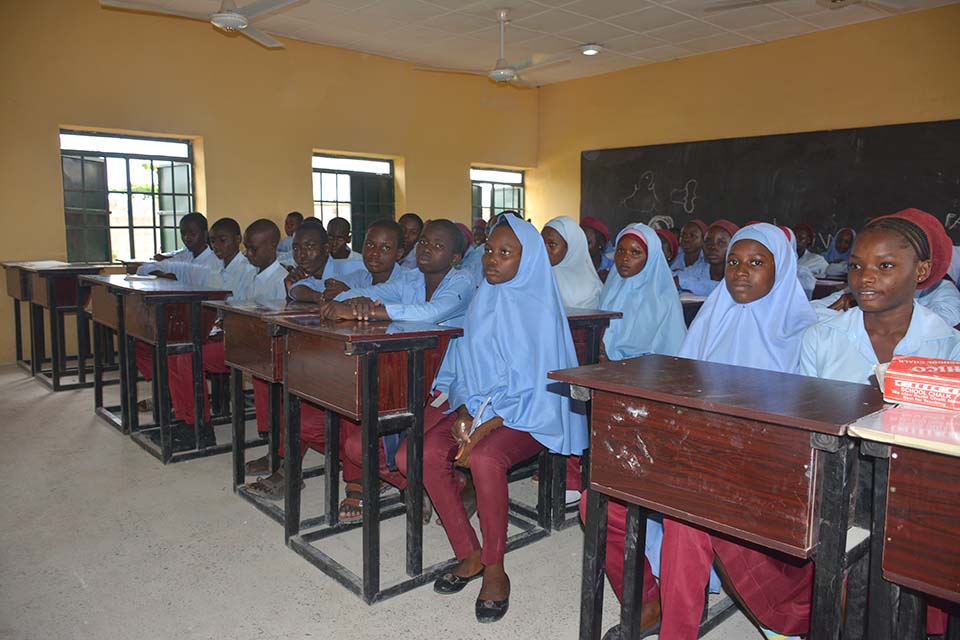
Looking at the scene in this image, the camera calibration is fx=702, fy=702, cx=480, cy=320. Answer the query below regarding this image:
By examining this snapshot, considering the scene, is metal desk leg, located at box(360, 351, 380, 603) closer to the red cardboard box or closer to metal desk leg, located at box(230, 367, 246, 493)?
metal desk leg, located at box(230, 367, 246, 493)

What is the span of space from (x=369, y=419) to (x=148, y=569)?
41.8 inches

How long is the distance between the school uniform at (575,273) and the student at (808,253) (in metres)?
3.90

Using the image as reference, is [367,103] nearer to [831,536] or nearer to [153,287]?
[153,287]

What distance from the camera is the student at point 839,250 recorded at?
7125 millimetres

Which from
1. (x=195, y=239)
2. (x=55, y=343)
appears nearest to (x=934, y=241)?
(x=195, y=239)

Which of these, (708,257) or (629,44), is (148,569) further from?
(629,44)

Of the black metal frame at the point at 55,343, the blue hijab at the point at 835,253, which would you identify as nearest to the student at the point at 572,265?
the black metal frame at the point at 55,343

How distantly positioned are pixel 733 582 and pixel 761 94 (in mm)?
7512

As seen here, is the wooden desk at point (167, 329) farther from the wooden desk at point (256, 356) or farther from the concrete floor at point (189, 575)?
the wooden desk at point (256, 356)

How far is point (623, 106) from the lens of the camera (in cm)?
942

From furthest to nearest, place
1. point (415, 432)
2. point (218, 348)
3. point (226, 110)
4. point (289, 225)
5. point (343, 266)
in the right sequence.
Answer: point (289, 225) → point (226, 110) → point (343, 266) → point (218, 348) → point (415, 432)

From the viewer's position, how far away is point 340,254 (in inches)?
206

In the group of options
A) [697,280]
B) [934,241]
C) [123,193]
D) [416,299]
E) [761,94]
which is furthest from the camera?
[761,94]

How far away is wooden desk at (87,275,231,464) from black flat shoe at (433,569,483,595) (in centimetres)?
192
